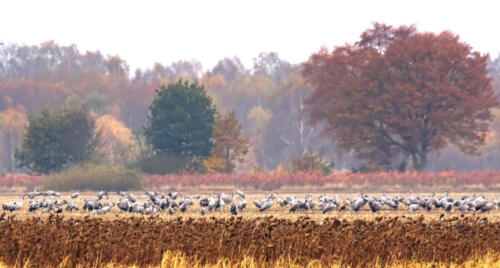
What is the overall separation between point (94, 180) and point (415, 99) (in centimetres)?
2496

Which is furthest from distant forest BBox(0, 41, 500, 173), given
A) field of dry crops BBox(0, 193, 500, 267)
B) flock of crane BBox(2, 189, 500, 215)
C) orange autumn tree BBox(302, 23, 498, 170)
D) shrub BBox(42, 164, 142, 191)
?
field of dry crops BBox(0, 193, 500, 267)

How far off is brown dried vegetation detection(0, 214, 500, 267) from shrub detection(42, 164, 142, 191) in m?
42.7

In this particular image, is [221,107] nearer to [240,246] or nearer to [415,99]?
[415,99]

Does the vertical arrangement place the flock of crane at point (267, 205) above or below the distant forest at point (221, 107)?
below

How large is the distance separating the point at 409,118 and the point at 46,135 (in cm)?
2817

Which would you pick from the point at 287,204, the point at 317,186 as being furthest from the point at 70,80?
the point at 287,204

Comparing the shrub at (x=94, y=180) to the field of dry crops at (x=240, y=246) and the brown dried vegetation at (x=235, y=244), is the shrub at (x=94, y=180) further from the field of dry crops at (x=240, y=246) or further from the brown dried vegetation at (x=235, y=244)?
the brown dried vegetation at (x=235, y=244)

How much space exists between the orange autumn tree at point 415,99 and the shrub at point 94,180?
17.9 meters

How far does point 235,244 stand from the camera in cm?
2233

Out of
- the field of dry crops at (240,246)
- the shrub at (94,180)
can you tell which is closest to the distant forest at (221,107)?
the shrub at (94,180)

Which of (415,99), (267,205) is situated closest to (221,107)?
(415,99)

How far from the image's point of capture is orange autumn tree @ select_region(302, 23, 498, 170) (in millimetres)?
73062

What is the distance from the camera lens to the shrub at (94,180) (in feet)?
218

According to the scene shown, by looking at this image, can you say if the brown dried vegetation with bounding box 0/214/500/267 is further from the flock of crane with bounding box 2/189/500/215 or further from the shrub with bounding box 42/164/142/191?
the shrub with bounding box 42/164/142/191
